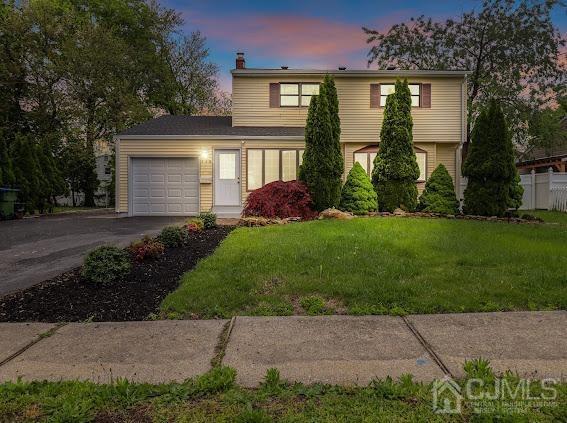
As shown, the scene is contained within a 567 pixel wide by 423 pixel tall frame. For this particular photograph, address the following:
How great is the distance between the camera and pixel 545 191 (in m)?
16.2

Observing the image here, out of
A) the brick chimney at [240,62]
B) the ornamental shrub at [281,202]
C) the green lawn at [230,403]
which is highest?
the brick chimney at [240,62]

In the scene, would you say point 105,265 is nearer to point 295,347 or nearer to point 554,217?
point 295,347

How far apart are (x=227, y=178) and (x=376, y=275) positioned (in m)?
11.1

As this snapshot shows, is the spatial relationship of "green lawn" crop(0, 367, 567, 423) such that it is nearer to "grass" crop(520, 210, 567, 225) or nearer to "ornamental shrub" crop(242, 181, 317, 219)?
"ornamental shrub" crop(242, 181, 317, 219)

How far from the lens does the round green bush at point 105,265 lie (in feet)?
16.0

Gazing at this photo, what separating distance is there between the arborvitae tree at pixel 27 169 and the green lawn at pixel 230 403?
15402mm

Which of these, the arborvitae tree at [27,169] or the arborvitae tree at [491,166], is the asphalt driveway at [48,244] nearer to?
the arborvitae tree at [27,169]

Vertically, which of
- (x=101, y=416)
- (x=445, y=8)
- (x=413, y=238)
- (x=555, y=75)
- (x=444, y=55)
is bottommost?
(x=101, y=416)

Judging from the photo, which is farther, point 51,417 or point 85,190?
point 85,190

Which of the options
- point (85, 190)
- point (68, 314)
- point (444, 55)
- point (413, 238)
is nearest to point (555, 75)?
point (444, 55)

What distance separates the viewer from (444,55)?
24.8 m

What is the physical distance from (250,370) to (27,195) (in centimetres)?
1604

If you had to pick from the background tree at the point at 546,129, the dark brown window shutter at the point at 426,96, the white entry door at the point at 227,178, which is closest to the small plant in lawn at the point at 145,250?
the white entry door at the point at 227,178

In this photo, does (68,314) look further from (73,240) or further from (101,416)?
(73,240)
